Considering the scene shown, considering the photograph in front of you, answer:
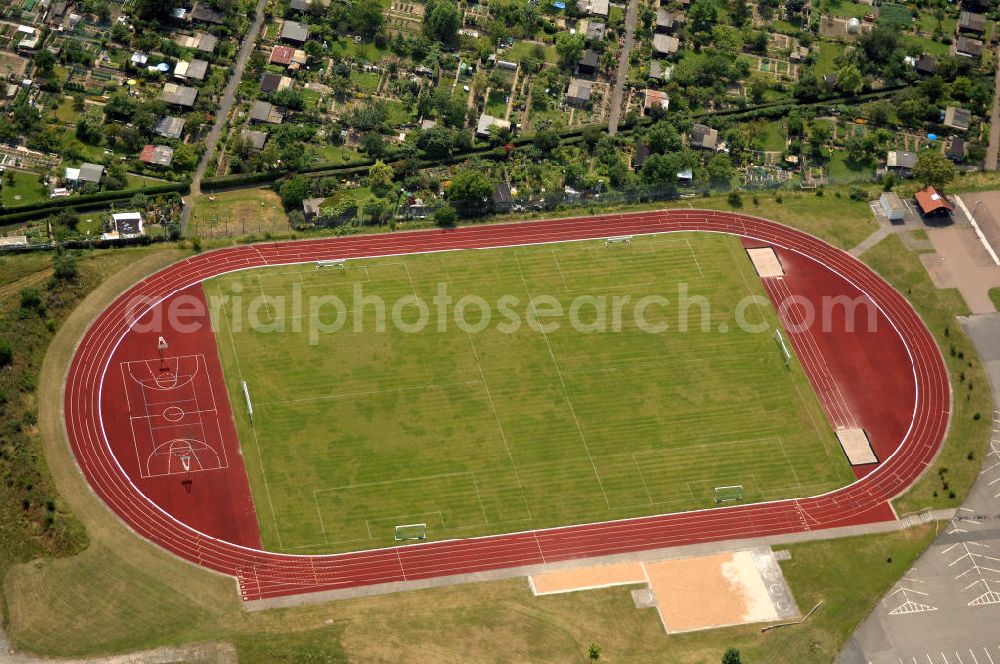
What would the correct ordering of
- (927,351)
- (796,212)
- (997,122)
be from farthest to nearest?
(997,122) → (796,212) → (927,351)

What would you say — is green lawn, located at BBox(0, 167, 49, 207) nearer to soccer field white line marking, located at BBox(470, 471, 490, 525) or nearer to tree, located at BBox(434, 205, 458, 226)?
tree, located at BBox(434, 205, 458, 226)

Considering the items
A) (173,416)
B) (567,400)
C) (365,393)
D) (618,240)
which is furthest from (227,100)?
(567,400)

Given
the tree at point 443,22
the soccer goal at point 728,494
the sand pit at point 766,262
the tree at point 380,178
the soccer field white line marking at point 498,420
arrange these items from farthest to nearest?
the tree at point 443,22
the tree at point 380,178
the sand pit at point 766,262
the soccer goal at point 728,494
the soccer field white line marking at point 498,420

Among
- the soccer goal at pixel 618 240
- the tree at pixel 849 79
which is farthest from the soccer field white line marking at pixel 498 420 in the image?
the tree at pixel 849 79

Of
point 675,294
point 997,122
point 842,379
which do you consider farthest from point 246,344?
point 997,122

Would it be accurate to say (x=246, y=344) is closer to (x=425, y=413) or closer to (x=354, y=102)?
(x=425, y=413)

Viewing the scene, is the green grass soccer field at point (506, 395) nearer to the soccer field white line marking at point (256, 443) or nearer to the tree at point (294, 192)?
the soccer field white line marking at point (256, 443)

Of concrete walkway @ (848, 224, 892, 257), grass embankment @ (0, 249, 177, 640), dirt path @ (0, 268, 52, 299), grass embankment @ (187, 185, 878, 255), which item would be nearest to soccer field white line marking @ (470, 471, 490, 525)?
grass embankment @ (187, 185, 878, 255)
